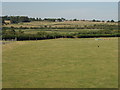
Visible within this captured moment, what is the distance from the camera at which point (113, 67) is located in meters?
24.6

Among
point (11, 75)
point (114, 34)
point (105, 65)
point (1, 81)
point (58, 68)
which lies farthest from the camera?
point (114, 34)

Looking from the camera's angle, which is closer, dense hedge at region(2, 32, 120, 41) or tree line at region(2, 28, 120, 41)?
dense hedge at region(2, 32, 120, 41)

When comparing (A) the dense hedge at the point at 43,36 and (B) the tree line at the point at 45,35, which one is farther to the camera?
(B) the tree line at the point at 45,35

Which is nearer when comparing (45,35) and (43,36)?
(43,36)

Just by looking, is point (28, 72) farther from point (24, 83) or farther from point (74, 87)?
point (74, 87)

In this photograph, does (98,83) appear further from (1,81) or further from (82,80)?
(1,81)

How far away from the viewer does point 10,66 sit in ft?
83.5

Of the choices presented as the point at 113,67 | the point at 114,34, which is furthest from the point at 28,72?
the point at 114,34

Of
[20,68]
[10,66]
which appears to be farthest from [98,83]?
[10,66]

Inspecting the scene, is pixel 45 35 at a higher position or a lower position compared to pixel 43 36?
higher

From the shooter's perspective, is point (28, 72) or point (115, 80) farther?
point (28, 72)

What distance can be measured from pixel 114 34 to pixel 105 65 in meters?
50.3

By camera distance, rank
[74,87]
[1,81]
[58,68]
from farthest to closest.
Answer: [58,68]
[1,81]
[74,87]

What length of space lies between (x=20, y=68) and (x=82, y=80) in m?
7.82
